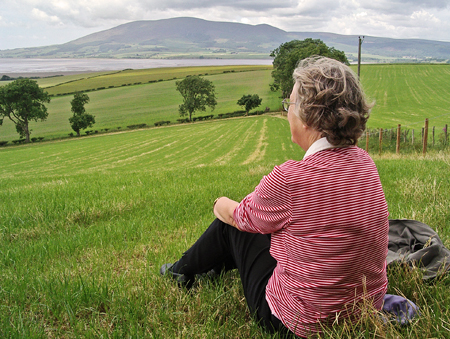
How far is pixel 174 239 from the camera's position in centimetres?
360

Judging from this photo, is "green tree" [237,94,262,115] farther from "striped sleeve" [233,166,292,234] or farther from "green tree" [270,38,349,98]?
"striped sleeve" [233,166,292,234]

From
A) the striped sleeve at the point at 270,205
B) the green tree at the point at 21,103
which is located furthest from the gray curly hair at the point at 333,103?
the green tree at the point at 21,103

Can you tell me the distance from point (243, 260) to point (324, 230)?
672mm

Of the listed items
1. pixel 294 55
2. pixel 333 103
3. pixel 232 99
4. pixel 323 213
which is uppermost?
pixel 294 55

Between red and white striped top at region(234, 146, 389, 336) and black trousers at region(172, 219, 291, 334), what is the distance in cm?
17

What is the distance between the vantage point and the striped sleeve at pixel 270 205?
5.33 ft

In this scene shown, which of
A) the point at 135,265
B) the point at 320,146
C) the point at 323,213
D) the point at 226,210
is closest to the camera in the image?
the point at 323,213

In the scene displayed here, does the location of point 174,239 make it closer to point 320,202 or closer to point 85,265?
point 85,265

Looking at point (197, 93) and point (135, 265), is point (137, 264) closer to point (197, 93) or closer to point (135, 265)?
point (135, 265)

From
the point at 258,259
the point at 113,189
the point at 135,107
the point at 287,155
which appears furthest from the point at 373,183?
the point at 135,107

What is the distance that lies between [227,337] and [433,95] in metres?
72.4

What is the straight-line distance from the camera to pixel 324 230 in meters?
1.62

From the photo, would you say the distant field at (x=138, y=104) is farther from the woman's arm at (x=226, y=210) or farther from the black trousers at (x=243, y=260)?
the woman's arm at (x=226, y=210)

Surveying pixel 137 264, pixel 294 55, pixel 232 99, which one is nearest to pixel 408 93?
pixel 294 55
